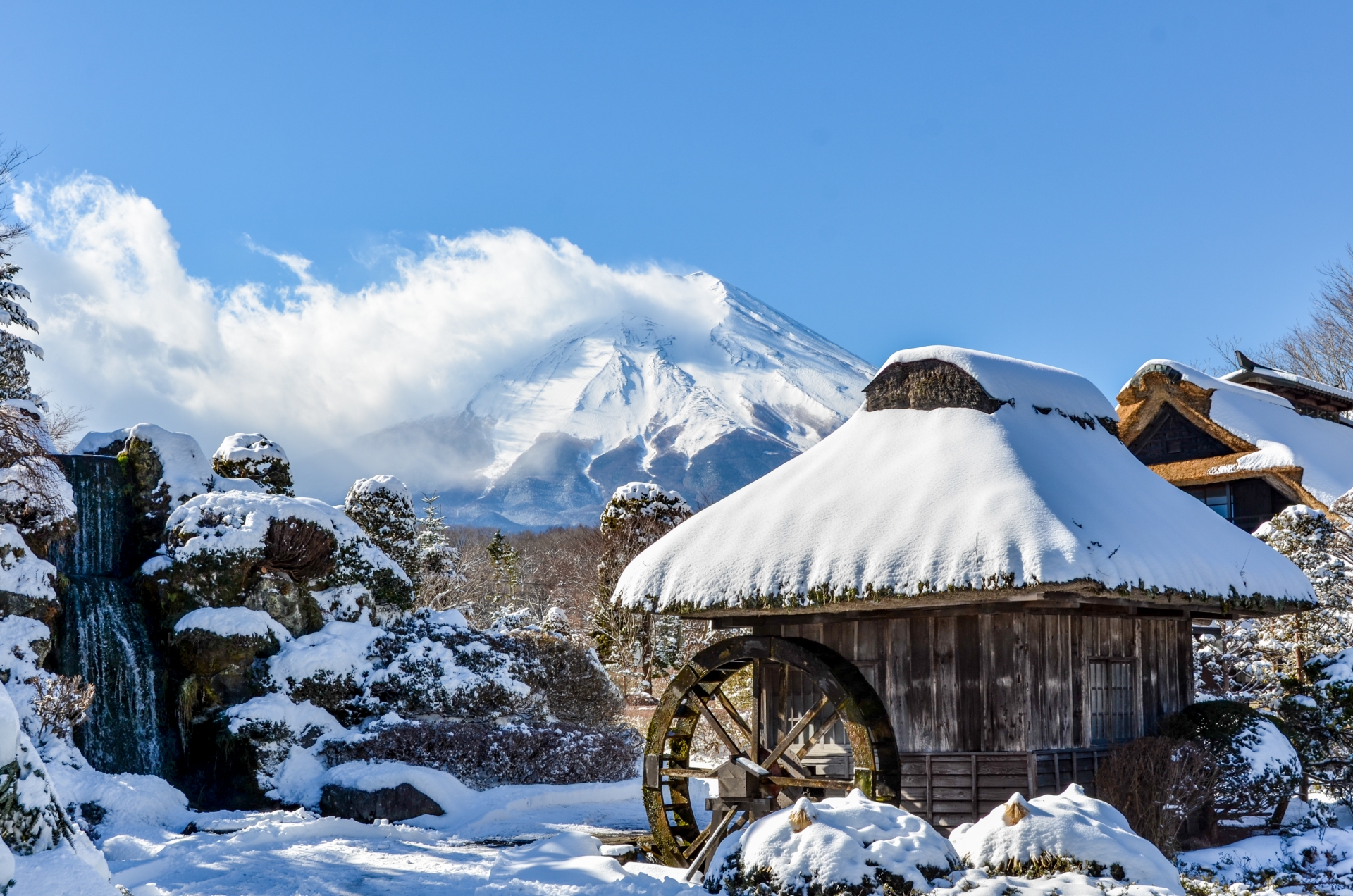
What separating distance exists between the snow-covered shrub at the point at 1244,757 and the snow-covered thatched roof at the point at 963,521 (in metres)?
1.12

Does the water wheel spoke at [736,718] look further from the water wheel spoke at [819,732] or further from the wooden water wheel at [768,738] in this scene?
the water wheel spoke at [819,732]

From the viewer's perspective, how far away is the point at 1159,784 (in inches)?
369

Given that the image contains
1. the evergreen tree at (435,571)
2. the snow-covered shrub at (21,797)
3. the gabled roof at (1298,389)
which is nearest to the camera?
the snow-covered shrub at (21,797)

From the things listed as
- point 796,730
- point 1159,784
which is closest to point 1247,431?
point 1159,784

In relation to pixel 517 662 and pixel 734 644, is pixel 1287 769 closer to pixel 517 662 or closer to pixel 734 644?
pixel 734 644

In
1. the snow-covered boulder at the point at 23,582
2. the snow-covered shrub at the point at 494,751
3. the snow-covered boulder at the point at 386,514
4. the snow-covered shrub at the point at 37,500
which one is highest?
the snow-covered boulder at the point at 386,514

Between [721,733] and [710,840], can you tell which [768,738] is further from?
[710,840]

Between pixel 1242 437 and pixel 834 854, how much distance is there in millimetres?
19725

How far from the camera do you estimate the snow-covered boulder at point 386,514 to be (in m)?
24.3

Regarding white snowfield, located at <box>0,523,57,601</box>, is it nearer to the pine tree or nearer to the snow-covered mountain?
the pine tree

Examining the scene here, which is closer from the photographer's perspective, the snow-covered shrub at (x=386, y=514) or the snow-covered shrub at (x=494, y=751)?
the snow-covered shrub at (x=494, y=751)

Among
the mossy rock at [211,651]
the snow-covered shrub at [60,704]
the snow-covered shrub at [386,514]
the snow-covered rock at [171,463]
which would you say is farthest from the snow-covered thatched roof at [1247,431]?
the snow-covered shrub at [60,704]

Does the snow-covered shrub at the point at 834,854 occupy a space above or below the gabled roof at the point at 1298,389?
below

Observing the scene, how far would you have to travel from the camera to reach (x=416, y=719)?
56.2ft
